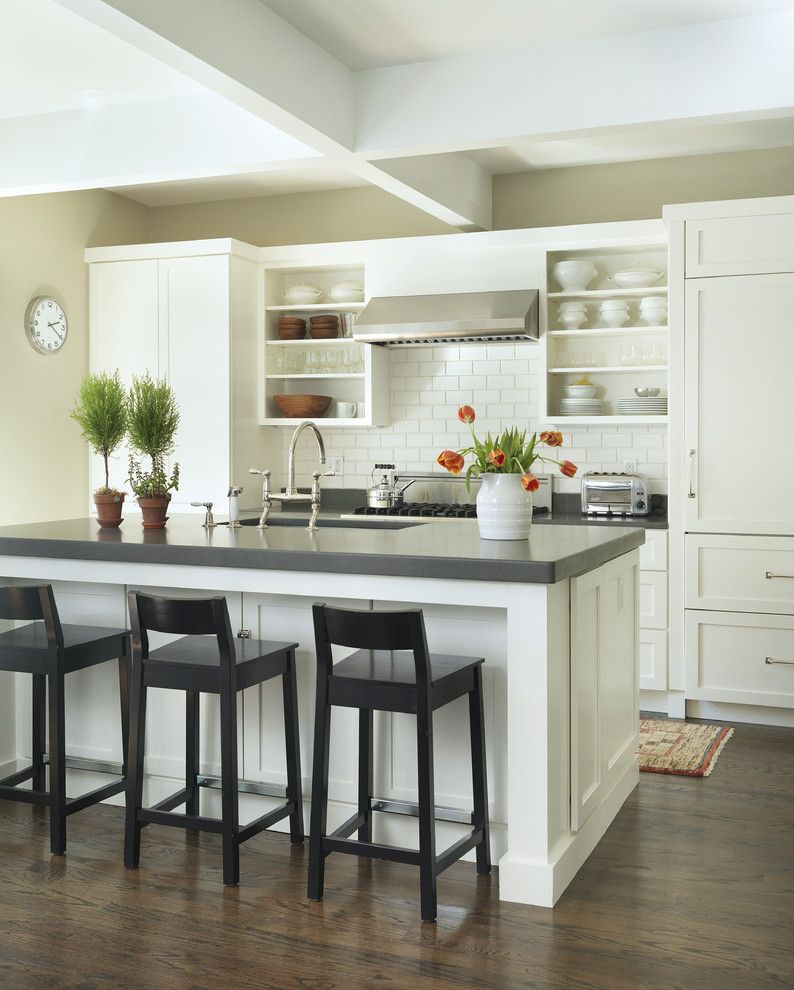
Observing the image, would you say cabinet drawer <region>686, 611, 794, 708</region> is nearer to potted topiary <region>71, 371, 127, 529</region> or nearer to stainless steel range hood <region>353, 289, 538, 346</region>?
stainless steel range hood <region>353, 289, 538, 346</region>

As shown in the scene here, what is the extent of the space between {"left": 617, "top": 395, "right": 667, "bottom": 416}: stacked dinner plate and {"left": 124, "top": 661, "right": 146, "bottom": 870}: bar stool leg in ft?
11.3

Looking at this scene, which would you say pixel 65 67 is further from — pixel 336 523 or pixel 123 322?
pixel 336 523

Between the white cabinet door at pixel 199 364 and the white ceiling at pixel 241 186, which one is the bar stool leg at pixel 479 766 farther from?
the white ceiling at pixel 241 186

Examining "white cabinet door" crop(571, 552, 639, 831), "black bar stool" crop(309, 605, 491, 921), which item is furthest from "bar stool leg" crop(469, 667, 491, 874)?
"white cabinet door" crop(571, 552, 639, 831)

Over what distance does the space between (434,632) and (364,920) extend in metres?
0.91

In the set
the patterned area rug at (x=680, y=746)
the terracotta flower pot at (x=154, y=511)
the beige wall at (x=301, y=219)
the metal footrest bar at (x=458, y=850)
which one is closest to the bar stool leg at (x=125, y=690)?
the terracotta flower pot at (x=154, y=511)

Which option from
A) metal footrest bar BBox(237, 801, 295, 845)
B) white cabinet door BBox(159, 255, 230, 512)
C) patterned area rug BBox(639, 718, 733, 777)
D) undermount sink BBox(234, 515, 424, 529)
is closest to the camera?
metal footrest bar BBox(237, 801, 295, 845)

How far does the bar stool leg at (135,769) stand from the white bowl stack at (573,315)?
3566mm

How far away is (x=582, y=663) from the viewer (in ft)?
11.0

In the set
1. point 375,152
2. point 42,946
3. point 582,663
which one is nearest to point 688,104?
point 375,152

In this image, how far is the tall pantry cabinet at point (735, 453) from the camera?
5.09m

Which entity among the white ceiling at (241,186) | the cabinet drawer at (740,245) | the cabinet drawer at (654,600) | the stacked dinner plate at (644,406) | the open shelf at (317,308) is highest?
the white ceiling at (241,186)

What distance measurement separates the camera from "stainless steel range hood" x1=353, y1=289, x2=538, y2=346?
5691 millimetres

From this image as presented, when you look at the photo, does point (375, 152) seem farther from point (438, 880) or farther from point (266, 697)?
point (438, 880)
